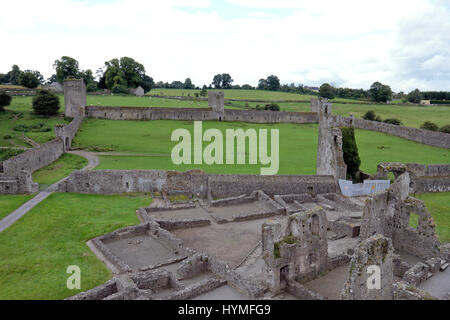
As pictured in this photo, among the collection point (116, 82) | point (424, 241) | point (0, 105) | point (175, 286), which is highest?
point (116, 82)

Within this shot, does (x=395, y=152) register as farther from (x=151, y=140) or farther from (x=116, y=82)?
(x=116, y=82)

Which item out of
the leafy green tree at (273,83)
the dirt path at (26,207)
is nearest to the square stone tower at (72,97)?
the dirt path at (26,207)

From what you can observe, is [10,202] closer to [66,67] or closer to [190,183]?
[190,183]

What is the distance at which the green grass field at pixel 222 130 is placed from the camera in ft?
135

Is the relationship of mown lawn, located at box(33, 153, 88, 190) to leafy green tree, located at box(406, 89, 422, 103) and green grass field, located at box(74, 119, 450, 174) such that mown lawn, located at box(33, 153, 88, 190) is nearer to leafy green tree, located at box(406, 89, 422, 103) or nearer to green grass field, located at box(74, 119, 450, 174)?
green grass field, located at box(74, 119, 450, 174)

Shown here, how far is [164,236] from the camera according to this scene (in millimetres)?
24844

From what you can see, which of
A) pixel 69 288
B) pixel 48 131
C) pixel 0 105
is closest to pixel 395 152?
pixel 69 288

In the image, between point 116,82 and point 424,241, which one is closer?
point 424,241

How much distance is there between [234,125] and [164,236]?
153 feet

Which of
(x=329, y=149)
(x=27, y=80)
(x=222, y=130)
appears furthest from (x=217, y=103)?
(x=27, y=80)

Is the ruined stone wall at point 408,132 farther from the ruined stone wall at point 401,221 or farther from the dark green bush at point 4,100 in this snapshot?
the dark green bush at point 4,100

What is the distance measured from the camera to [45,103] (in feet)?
199

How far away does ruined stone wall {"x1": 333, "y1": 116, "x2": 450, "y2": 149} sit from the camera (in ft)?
181

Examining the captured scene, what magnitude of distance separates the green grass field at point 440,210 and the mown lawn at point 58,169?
33864 mm
